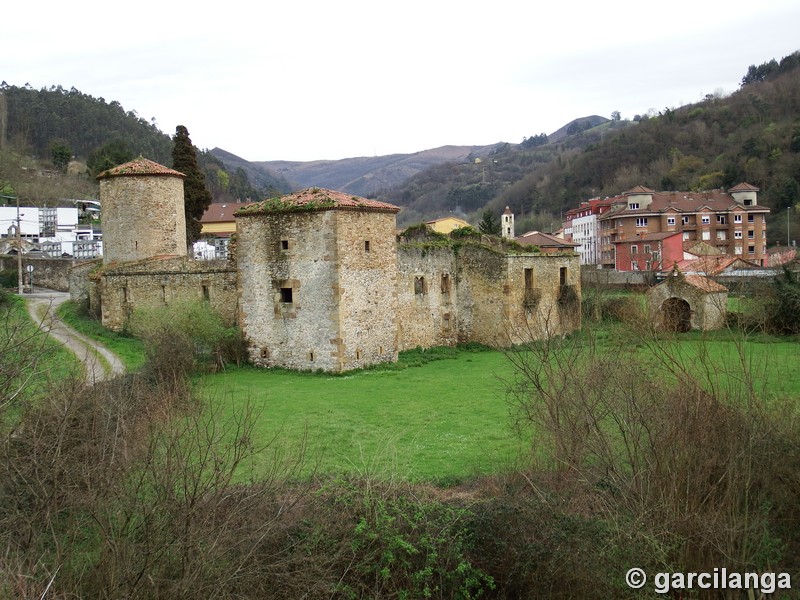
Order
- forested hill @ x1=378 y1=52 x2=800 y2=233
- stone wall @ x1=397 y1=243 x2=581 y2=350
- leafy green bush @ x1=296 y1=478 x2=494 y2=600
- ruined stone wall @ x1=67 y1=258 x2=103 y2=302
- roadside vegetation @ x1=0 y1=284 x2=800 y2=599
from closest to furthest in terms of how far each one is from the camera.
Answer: roadside vegetation @ x1=0 y1=284 x2=800 y2=599 → leafy green bush @ x1=296 y1=478 x2=494 y2=600 → stone wall @ x1=397 y1=243 x2=581 y2=350 → ruined stone wall @ x1=67 y1=258 x2=103 y2=302 → forested hill @ x1=378 y1=52 x2=800 y2=233

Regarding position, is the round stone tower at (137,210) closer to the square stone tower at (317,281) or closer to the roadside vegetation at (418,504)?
the square stone tower at (317,281)

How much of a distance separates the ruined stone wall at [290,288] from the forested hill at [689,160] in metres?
52.7

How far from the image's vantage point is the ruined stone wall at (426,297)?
79.5 feet

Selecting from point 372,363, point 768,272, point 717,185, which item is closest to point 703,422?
point 372,363

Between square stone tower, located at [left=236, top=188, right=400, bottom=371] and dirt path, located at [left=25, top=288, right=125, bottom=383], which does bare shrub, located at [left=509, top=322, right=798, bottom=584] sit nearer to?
dirt path, located at [left=25, top=288, right=125, bottom=383]

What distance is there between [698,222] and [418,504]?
57468 mm

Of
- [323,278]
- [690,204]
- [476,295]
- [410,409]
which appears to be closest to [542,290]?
[476,295]

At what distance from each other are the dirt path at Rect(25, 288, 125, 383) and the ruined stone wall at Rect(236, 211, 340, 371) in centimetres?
407

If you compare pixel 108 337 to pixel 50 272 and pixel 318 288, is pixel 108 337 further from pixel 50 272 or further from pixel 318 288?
pixel 50 272

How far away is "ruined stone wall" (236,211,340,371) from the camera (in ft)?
67.5

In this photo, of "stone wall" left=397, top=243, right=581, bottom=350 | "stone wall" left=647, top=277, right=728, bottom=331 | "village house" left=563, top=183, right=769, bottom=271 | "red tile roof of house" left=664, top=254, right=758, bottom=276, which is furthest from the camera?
"village house" left=563, top=183, right=769, bottom=271

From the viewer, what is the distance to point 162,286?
78.7 ft

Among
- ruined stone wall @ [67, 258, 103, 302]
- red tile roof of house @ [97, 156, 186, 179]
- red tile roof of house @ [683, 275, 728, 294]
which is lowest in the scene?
red tile roof of house @ [683, 275, 728, 294]

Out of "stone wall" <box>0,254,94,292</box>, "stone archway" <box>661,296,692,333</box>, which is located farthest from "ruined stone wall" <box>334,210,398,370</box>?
"stone wall" <box>0,254,94,292</box>
